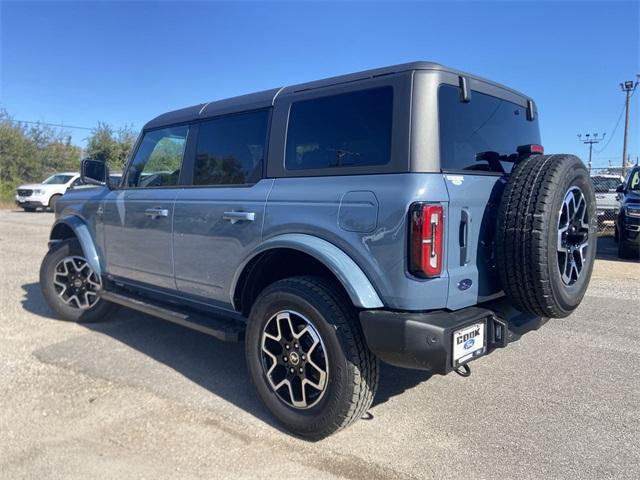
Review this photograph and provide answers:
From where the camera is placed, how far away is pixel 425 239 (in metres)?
2.55

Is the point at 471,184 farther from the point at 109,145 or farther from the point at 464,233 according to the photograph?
the point at 109,145

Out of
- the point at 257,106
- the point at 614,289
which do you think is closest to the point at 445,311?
the point at 257,106

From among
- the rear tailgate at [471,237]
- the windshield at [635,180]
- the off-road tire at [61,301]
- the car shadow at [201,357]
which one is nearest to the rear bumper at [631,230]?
the windshield at [635,180]

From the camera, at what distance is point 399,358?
267cm

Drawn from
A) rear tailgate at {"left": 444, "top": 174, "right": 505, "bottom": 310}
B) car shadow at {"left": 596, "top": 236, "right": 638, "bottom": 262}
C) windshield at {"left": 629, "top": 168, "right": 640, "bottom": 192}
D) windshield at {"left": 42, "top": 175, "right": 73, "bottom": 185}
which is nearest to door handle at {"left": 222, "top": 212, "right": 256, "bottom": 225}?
rear tailgate at {"left": 444, "top": 174, "right": 505, "bottom": 310}

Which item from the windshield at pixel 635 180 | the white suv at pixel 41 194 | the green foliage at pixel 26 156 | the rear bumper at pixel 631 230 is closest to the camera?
the rear bumper at pixel 631 230

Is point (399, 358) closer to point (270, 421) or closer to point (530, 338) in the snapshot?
point (270, 421)

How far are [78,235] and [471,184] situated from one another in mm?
3924

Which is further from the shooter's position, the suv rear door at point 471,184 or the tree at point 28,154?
the tree at point 28,154

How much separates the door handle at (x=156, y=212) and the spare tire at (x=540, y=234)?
2.54 metres

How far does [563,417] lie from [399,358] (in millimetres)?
1371

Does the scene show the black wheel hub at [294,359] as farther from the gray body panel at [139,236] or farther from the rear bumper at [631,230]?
the rear bumper at [631,230]

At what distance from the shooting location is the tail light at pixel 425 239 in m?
2.55

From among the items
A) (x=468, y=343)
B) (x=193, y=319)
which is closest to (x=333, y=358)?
(x=468, y=343)
